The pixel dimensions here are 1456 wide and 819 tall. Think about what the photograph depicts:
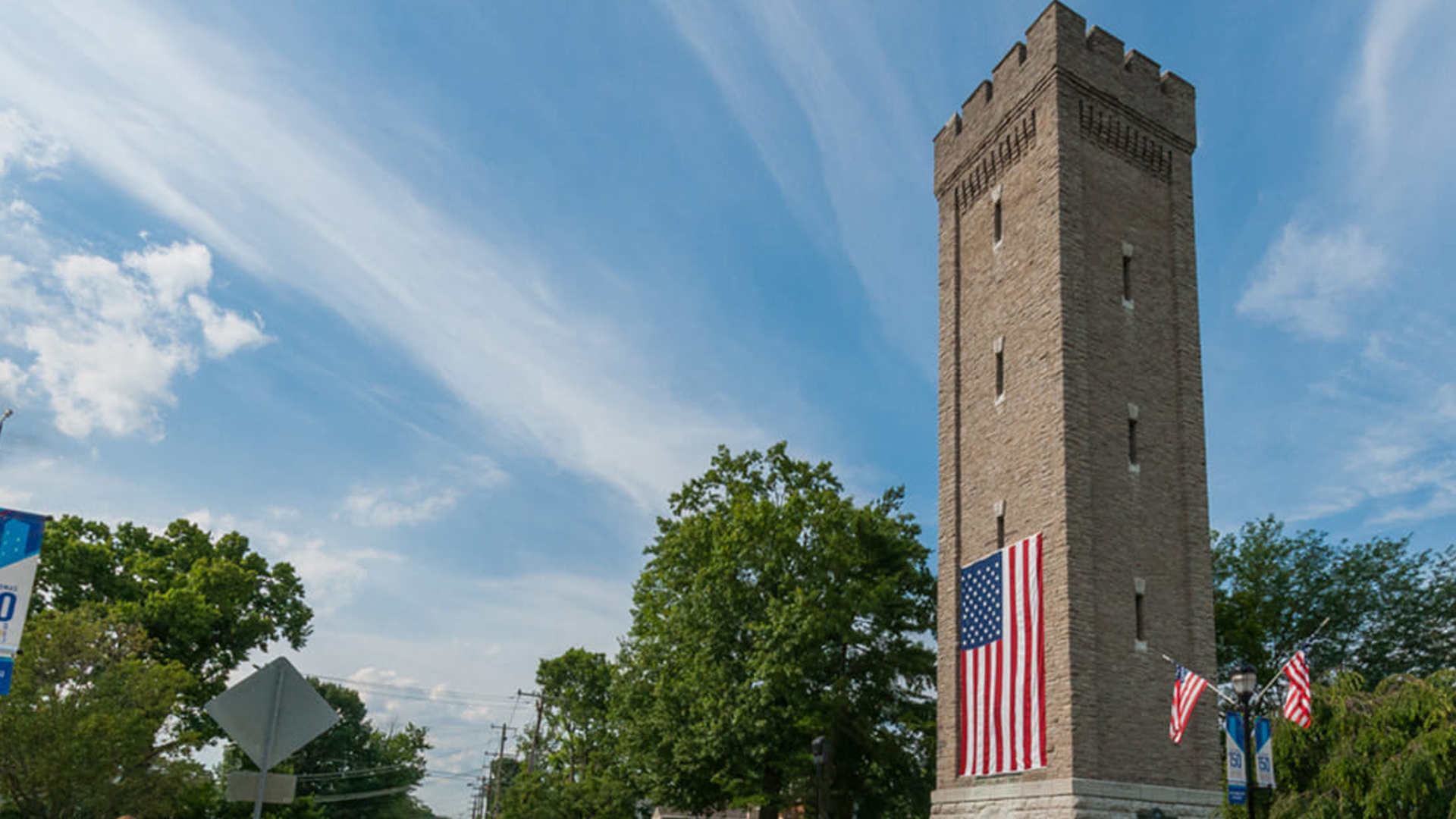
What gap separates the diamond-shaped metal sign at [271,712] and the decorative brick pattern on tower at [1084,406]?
17.0 metres

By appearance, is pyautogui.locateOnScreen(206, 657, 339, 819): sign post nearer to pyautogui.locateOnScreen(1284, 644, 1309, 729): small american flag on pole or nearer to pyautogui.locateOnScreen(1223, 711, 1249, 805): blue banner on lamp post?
pyautogui.locateOnScreen(1284, 644, 1309, 729): small american flag on pole

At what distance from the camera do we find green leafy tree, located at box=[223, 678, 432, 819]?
6919cm

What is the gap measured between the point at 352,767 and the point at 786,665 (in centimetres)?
5401

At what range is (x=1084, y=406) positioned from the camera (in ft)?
83.8

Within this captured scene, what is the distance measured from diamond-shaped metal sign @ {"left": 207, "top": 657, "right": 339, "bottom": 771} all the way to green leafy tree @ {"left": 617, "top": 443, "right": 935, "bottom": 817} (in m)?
20.4

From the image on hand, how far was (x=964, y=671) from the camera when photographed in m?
26.9

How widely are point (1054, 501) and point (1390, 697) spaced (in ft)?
24.7

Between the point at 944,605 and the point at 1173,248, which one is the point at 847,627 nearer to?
the point at 944,605

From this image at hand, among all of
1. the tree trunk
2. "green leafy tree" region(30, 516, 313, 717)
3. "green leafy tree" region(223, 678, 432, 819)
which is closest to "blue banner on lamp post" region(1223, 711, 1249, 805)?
the tree trunk

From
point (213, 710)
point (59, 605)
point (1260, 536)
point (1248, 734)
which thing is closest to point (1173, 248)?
point (1248, 734)

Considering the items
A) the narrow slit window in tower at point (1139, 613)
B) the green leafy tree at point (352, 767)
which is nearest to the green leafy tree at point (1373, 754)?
the narrow slit window in tower at point (1139, 613)

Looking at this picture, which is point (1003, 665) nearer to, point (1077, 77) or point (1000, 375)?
point (1000, 375)

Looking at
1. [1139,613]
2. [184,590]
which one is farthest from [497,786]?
[1139,613]

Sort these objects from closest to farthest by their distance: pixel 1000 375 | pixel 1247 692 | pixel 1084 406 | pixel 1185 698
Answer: pixel 1247 692 → pixel 1185 698 → pixel 1084 406 → pixel 1000 375
